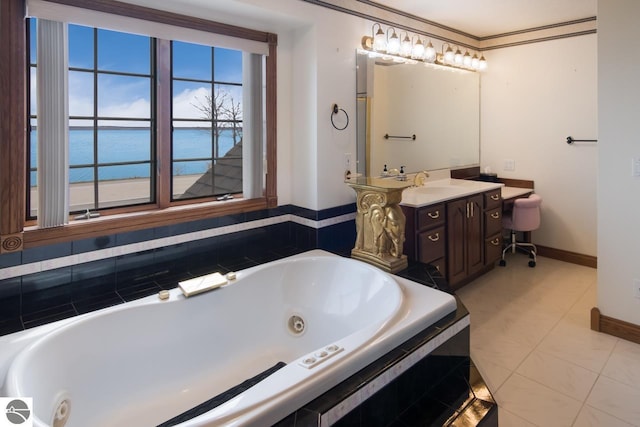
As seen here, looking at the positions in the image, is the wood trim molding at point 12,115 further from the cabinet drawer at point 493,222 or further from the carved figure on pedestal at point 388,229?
the cabinet drawer at point 493,222

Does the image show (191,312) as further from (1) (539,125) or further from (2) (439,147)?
(1) (539,125)

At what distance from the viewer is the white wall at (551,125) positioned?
3.89 m

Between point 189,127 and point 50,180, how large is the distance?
916mm

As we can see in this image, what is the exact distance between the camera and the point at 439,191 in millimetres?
3578

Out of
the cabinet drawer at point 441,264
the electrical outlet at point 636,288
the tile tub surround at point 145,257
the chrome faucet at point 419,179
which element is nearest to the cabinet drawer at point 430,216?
the cabinet drawer at point 441,264

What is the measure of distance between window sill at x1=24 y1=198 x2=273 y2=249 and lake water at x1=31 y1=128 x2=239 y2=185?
268mm

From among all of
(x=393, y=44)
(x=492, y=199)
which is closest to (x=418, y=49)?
(x=393, y=44)

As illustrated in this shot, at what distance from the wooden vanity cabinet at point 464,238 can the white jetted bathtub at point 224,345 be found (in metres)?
1.19

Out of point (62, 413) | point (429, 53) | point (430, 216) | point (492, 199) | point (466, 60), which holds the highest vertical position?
point (466, 60)

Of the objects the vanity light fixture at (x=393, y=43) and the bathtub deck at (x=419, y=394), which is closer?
the bathtub deck at (x=419, y=394)

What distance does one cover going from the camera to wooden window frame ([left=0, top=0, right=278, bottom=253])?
183 centimetres

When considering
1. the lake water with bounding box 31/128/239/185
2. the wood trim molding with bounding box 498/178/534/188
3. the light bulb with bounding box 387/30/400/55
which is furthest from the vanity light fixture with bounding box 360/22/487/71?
the lake water with bounding box 31/128/239/185

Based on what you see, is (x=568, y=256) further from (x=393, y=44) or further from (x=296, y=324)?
(x=296, y=324)

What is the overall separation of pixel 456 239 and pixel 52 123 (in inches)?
113
